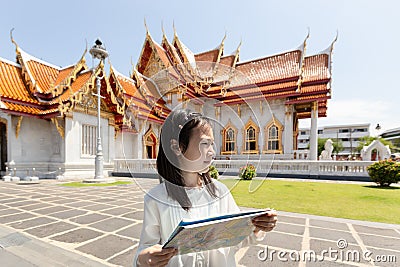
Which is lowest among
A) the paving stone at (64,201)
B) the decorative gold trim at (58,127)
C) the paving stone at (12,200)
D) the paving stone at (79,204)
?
the paving stone at (12,200)

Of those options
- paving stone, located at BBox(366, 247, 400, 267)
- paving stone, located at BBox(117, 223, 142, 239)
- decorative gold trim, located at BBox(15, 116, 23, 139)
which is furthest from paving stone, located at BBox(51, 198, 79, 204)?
decorative gold trim, located at BBox(15, 116, 23, 139)

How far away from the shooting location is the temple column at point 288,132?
49.2 ft

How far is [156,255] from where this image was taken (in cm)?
99

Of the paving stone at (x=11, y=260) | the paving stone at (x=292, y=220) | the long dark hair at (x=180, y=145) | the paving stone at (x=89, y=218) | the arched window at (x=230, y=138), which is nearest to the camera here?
the long dark hair at (x=180, y=145)

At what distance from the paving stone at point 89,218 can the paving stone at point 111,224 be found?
0.21 m

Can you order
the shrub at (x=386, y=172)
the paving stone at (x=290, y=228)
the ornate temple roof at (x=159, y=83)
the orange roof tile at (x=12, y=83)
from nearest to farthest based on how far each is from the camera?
the ornate temple roof at (x=159, y=83) < the paving stone at (x=290, y=228) < the shrub at (x=386, y=172) < the orange roof tile at (x=12, y=83)

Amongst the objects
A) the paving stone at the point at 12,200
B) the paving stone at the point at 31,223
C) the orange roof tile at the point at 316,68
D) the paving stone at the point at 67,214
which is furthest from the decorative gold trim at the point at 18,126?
the orange roof tile at the point at 316,68

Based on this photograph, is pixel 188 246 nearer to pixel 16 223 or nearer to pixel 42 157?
pixel 16 223

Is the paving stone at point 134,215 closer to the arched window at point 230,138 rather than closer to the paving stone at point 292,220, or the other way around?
the paving stone at point 292,220

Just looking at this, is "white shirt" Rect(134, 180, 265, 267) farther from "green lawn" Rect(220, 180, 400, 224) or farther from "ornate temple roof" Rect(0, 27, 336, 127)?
"green lawn" Rect(220, 180, 400, 224)

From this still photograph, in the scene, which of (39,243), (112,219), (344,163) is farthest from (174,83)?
(344,163)

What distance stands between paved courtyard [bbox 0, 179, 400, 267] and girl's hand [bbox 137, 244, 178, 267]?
1.46 ft

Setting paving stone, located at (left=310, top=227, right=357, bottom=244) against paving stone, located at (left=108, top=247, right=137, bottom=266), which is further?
paving stone, located at (left=310, top=227, right=357, bottom=244)

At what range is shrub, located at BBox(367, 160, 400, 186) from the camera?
318 inches
